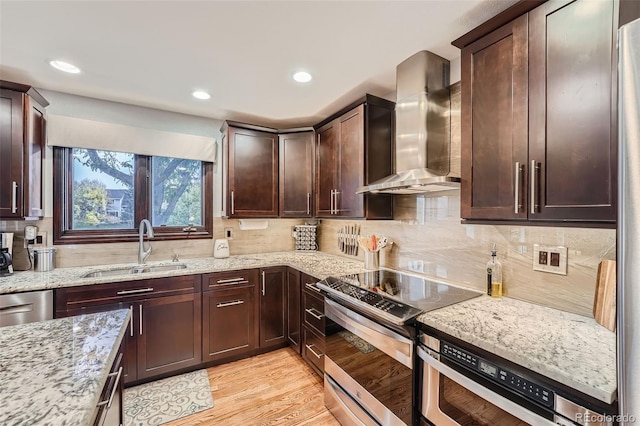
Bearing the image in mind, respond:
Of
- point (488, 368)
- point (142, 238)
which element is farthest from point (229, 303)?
point (488, 368)

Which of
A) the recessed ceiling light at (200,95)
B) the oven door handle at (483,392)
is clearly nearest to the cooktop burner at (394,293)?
the oven door handle at (483,392)

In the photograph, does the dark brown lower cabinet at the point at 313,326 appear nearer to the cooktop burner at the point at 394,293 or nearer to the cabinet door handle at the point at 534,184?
the cooktop burner at the point at 394,293

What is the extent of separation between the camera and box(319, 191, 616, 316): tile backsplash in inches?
52.0

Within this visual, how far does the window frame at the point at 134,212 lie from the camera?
2.48m

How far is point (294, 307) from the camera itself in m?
2.64

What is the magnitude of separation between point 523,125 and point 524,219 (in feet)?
1.43

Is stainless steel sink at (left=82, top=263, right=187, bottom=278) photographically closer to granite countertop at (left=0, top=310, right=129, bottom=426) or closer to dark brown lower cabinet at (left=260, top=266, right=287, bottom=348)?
dark brown lower cabinet at (left=260, top=266, right=287, bottom=348)

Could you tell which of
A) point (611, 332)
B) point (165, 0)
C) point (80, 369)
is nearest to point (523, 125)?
point (611, 332)

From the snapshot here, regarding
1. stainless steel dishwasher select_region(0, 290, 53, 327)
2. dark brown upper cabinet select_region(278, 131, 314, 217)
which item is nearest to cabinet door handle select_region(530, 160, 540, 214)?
dark brown upper cabinet select_region(278, 131, 314, 217)

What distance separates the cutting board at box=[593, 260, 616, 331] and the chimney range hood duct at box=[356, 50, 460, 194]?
0.86 metres

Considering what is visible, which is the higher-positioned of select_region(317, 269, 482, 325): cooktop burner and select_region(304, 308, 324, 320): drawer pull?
select_region(317, 269, 482, 325): cooktop burner

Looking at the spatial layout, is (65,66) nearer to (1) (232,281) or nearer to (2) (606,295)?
(1) (232,281)

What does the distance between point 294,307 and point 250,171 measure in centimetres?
151

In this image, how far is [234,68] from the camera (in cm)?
198
